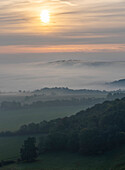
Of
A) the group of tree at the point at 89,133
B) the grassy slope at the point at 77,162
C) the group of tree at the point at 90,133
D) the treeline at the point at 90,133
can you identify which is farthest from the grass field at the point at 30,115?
the grassy slope at the point at 77,162

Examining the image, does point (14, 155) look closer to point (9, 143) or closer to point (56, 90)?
point (9, 143)

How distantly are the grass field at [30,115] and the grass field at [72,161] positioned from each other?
81.2ft

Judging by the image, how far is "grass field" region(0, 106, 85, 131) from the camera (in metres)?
83.2

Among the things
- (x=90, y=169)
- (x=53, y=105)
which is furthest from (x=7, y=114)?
(x=90, y=169)

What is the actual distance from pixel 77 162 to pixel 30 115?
47.4m

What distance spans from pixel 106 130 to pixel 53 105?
53.5 meters

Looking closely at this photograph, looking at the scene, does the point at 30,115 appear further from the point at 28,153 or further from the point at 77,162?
the point at 77,162

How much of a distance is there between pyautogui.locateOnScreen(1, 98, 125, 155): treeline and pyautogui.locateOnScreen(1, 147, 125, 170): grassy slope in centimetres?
175

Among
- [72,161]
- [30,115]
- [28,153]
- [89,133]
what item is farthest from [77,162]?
[30,115]

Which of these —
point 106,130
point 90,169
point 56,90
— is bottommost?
point 90,169

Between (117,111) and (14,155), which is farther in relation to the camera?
(117,111)

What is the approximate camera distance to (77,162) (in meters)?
48.2

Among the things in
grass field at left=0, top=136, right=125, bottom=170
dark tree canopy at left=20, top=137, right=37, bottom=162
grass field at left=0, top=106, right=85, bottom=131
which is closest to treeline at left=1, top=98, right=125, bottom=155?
grass field at left=0, top=136, right=125, bottom=170

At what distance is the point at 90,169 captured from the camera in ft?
143
